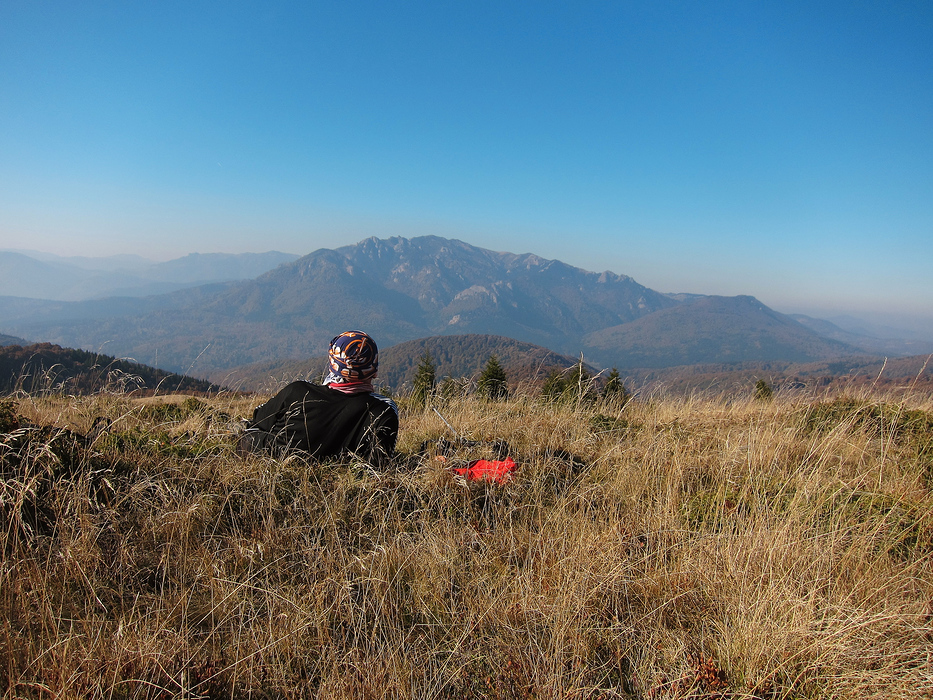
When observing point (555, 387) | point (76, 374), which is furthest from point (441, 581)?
point (555, 387)

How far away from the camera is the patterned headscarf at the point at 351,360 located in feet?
12.9

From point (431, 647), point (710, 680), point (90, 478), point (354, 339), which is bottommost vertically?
point (431, 647)

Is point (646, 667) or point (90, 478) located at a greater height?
point (90, 478)

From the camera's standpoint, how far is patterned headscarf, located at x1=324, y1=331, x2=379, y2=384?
12.9 feet

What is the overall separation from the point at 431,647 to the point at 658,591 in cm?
116

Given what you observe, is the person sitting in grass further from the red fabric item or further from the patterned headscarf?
the red fabric item

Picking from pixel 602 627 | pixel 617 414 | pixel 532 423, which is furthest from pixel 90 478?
pixel 617 414

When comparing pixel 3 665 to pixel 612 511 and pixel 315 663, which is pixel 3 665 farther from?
pixel 612 511

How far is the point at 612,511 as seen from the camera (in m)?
2.98

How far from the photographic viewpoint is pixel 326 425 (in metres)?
3.80

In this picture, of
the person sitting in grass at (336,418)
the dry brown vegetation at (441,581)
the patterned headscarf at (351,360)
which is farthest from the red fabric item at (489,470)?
the patterned headscarf at (351,360)

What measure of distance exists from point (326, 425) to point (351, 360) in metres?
0.62

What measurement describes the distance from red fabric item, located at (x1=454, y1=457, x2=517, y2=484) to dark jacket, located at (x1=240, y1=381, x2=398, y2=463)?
0.70 metres

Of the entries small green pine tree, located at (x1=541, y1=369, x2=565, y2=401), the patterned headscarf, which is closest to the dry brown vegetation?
the patterned headscarf
